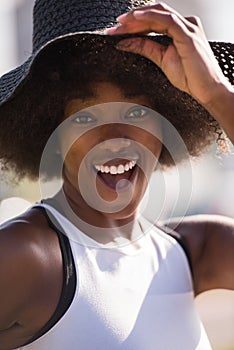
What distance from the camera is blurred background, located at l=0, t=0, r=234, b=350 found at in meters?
2.34

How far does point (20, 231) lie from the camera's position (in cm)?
196

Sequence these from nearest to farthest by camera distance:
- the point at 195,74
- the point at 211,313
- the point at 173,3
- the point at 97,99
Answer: the point at 195,74 < the point at 97,99 < the point at 211,313 < the point at 173,3

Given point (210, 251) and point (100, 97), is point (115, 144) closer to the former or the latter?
point (100, 97)

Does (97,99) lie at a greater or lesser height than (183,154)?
greater

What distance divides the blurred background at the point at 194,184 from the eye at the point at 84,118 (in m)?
0.32

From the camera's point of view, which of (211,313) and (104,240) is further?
(211,313)

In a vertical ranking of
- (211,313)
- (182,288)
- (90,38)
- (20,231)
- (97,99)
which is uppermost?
(90,38)

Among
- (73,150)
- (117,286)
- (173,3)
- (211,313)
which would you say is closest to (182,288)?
(117,286)

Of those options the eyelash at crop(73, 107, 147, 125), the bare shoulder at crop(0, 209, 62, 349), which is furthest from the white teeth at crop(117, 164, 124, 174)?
the bare shoulder at crop(0, 209, 62, 349)

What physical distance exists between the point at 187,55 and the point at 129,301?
2.05 feet

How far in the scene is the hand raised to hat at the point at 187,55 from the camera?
172cm

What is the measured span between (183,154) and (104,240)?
1.49 feet

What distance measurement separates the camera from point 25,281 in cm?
188

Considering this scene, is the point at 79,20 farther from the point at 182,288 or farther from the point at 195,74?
the point at 182,288
